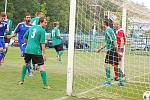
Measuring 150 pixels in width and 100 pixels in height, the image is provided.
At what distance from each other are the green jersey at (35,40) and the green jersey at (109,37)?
203 centimetres

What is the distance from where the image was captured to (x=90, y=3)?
420 inches

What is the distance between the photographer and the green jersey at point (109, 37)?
11094 mm

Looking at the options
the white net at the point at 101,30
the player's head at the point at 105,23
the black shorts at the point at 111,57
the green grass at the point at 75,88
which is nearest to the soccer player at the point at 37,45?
the green grass at the point at 75,88

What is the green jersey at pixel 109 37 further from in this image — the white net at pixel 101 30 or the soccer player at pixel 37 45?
the soccer player at pixel 37 45

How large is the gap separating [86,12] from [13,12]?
56852 mm

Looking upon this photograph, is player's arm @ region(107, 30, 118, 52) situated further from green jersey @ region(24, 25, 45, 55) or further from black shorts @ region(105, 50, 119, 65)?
green jersey @ region(24, 25, 45, 55)

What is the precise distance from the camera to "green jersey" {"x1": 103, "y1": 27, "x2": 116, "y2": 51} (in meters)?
11.1

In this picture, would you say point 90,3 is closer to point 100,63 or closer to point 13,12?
point 100,63

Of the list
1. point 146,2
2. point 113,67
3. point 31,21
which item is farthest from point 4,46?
point 146,2

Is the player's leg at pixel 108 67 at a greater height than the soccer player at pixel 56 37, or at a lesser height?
lesser

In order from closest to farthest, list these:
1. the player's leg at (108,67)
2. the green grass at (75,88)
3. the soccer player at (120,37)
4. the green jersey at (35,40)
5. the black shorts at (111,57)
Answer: the green grass at (75,88) < the green jersey at (35,40) < the player's leg at (108,67) < the black shorts at (111,57) < the soccer player at (120,37)

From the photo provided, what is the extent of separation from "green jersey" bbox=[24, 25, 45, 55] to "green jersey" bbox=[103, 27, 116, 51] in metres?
2.03

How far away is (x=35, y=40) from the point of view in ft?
33.3

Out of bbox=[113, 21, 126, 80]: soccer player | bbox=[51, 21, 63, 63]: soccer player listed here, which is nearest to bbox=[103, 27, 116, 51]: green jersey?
bbox=[113, 21, 126, 80]: soccer player
